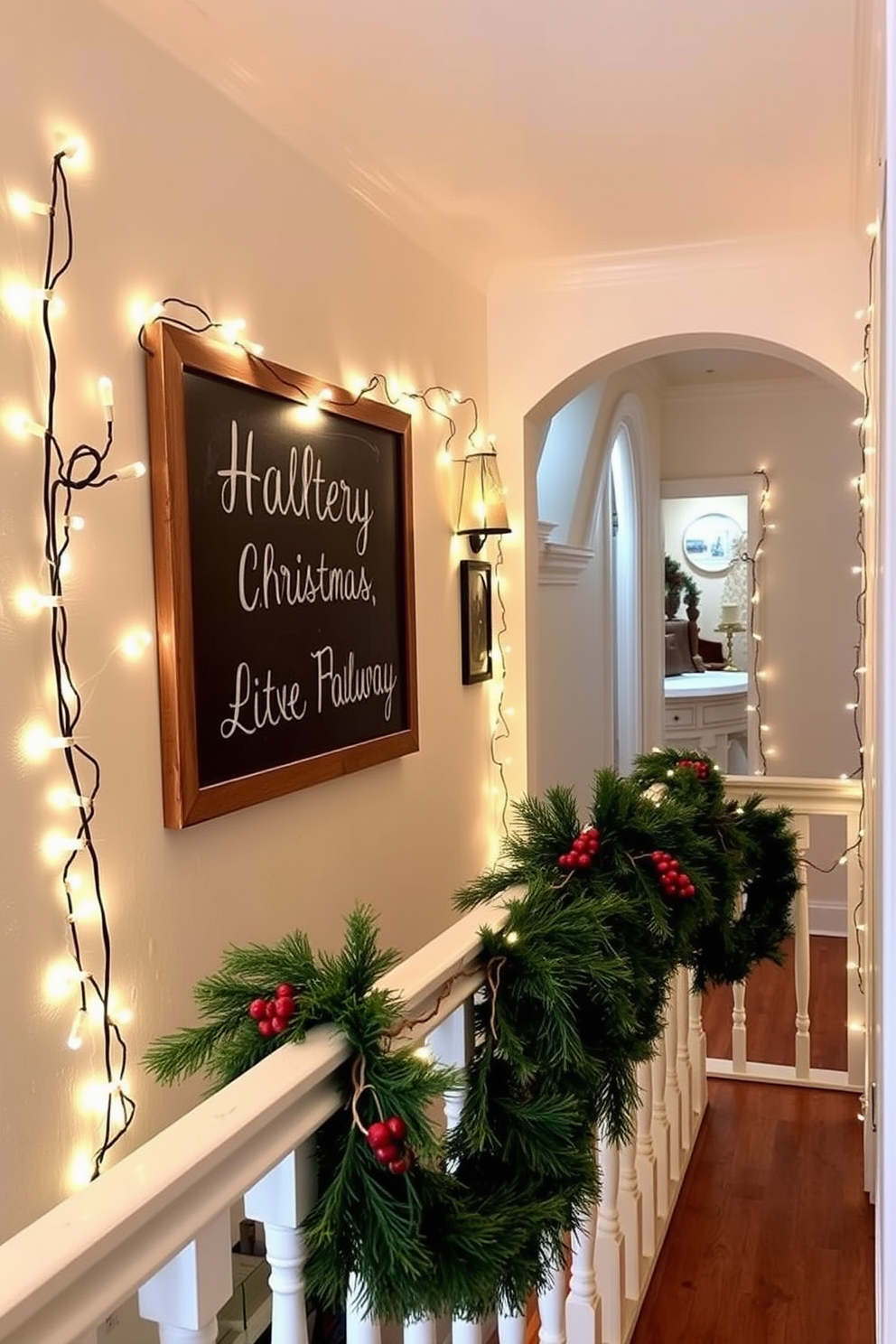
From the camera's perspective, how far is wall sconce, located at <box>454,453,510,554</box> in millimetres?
3094

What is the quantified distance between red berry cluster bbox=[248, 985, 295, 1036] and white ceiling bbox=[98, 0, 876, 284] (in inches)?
61.0

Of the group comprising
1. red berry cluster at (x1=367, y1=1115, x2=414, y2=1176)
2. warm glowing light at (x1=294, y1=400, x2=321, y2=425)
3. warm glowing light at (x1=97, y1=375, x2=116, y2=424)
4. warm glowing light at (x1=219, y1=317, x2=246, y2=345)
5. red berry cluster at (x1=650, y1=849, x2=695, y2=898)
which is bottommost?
red berry cluster at (x1=367, y1=1115, x2=414, y2=1176)

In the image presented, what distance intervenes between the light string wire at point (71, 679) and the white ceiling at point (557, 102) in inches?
19.7

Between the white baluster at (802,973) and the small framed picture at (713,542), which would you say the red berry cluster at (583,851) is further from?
the small framed picture at (713,542)

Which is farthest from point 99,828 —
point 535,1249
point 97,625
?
point 535,1249

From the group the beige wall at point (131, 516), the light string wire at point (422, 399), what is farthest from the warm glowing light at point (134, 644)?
the light string wire at point (422, 399)

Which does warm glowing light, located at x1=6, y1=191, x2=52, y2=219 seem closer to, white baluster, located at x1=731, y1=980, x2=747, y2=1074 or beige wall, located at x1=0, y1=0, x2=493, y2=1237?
beige wall, located at x1=0, y1=0, x2=493, y2=1237

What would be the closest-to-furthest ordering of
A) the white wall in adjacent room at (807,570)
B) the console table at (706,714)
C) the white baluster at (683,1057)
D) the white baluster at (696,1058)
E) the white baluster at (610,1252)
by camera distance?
the white baluster at (610,1252), the white baluster at (683,1057), the white baluster at (696,1058), the white wall in adjacent room at (807,570), the console table at (706,714)

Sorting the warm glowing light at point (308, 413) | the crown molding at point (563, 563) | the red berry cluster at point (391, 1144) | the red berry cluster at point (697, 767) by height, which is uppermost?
the warm glowing light at point (308, 413)

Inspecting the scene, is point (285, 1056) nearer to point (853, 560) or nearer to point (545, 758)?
point (545, 758)

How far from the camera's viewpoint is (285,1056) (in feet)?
3.02

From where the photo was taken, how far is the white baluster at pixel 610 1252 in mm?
1803

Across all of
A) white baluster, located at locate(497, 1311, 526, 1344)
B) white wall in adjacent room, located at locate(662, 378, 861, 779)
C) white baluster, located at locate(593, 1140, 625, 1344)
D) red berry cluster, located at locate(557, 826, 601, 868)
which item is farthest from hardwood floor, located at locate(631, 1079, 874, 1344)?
white wall in adjacent room, located at locate(662, 378, 861, 779)

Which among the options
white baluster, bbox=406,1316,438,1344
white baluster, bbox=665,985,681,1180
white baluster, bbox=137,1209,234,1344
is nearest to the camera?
white baluster, bbox=137,1209,234,1344
